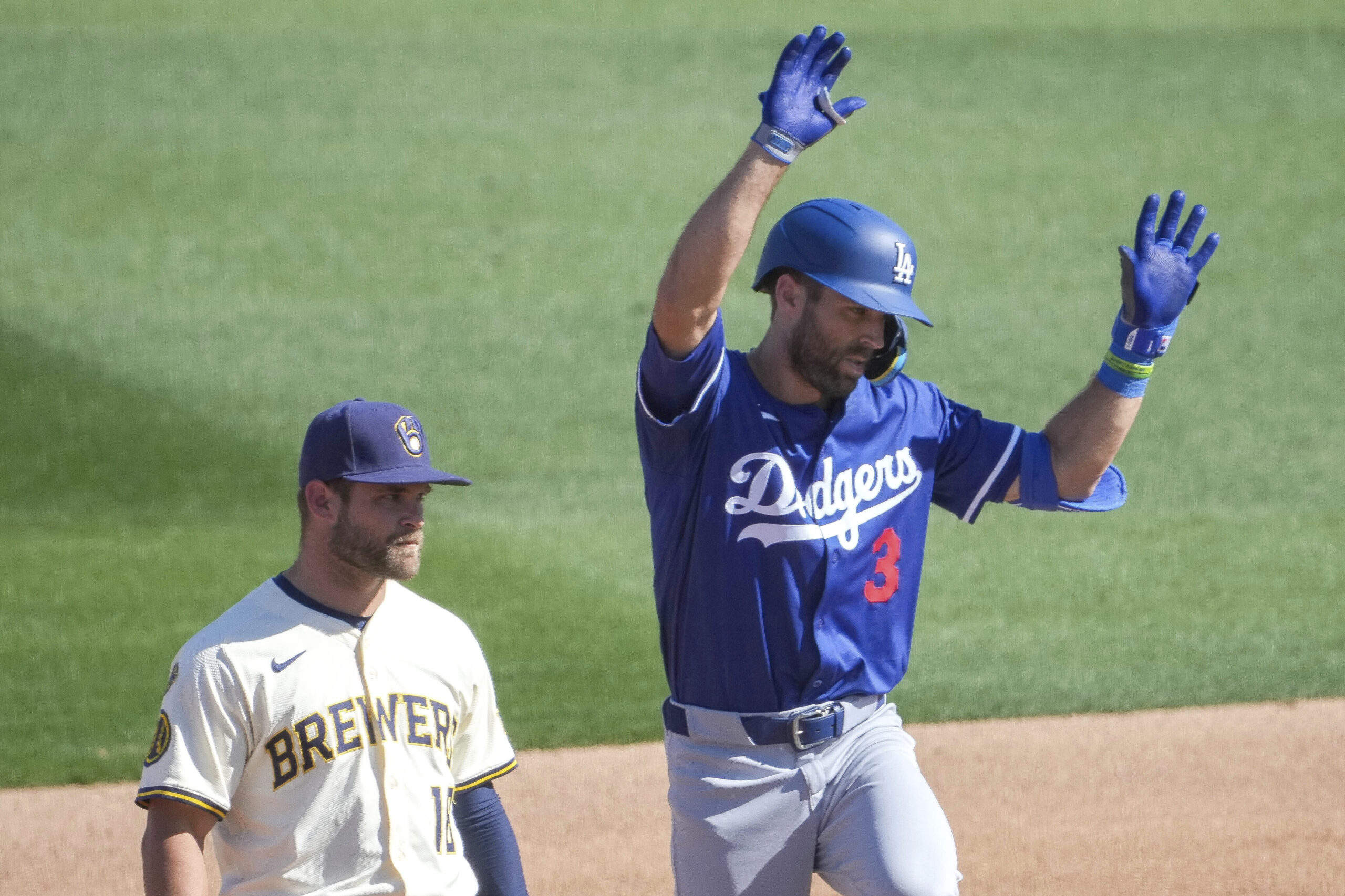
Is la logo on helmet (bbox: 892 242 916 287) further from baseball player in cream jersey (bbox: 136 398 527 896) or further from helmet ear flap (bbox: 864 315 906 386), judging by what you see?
baseball player in cream jersey (bbox: 136 398 527 896)

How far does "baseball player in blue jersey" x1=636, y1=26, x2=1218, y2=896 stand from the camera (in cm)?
313

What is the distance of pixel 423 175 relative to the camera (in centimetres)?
1280

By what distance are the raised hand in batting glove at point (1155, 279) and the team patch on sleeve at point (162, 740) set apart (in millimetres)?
2216

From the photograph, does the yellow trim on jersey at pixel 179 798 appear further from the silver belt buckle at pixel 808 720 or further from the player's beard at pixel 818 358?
the player's beard at pixel 818 358

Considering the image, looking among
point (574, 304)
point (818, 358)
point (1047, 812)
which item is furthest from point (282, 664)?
point (574, 304)

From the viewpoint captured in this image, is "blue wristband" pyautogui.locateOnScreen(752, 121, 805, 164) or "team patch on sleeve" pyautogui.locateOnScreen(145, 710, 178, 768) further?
"blue wristband" pyautogui.locateOnScreen(752, 121, 805, 164)

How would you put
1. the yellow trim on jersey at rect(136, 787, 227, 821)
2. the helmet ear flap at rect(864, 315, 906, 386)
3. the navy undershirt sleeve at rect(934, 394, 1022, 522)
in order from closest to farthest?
the yellow trim on jersey at rect(136, 787, 227, 821) → the helmet ear flap at rect(864, 315, 906, 386) → the navy undershirt sleeve at rect(934, 394, 1022, 522)

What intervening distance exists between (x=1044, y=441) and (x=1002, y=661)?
3194mm

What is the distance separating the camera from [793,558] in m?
3.21

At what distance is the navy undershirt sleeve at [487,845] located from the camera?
9.78ft

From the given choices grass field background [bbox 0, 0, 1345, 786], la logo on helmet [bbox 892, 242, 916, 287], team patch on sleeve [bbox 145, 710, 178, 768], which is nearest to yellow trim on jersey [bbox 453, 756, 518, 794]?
team patch on sleeve [bbox 145, 710, 178, 768]

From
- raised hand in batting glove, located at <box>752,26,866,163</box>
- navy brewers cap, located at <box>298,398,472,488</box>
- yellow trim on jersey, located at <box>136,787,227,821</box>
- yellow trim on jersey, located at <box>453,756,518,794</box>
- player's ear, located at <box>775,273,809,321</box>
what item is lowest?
yellow trim on jersey, located at <box>453,756,518,794</box>

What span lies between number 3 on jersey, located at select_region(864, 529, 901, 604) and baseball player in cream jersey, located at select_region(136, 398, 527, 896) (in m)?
0.87

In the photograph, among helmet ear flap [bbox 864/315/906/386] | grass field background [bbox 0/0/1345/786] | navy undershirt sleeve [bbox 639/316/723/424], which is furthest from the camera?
grass field background [bbox 0/0/1345/786]
